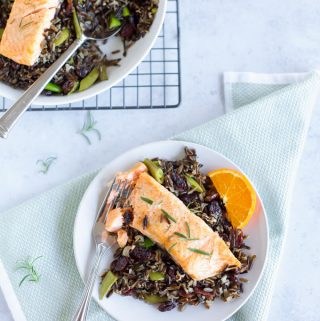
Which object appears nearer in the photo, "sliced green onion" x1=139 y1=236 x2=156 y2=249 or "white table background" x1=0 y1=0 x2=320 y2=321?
"sliced green onion" x1=139 y1=236 x2=156 y2=249

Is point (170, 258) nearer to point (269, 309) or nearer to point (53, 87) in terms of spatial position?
point (269, 309)

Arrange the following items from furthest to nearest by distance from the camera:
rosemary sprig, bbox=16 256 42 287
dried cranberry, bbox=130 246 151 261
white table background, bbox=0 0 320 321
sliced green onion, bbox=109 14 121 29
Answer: white table background, bbox=0 0 320 321 < rosemary sprig, bbox=16 256 42 287 < sliced green onion, bbox=109 14 121 29 < dried cranberry, bbox=130 246 151 261

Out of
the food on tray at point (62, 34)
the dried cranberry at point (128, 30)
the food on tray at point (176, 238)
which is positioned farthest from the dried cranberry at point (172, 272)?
the dried cranberry at point (128, 30)

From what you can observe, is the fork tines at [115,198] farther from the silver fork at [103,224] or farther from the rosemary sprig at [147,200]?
the rosemary sprig at [147,200]

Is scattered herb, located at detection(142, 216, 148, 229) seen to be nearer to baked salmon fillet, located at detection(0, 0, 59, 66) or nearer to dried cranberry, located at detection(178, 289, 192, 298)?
dried cranberry, located at detection(178, 289, 192, 298)

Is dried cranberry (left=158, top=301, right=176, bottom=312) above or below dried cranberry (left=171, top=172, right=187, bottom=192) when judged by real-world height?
below

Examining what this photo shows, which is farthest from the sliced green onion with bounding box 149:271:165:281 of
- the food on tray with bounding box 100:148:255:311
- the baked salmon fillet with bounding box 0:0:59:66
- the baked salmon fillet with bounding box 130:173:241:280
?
the baked salmon fillet with bounding box 0:0:59:66

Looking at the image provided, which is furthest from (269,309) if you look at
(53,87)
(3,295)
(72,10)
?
(72,10)
